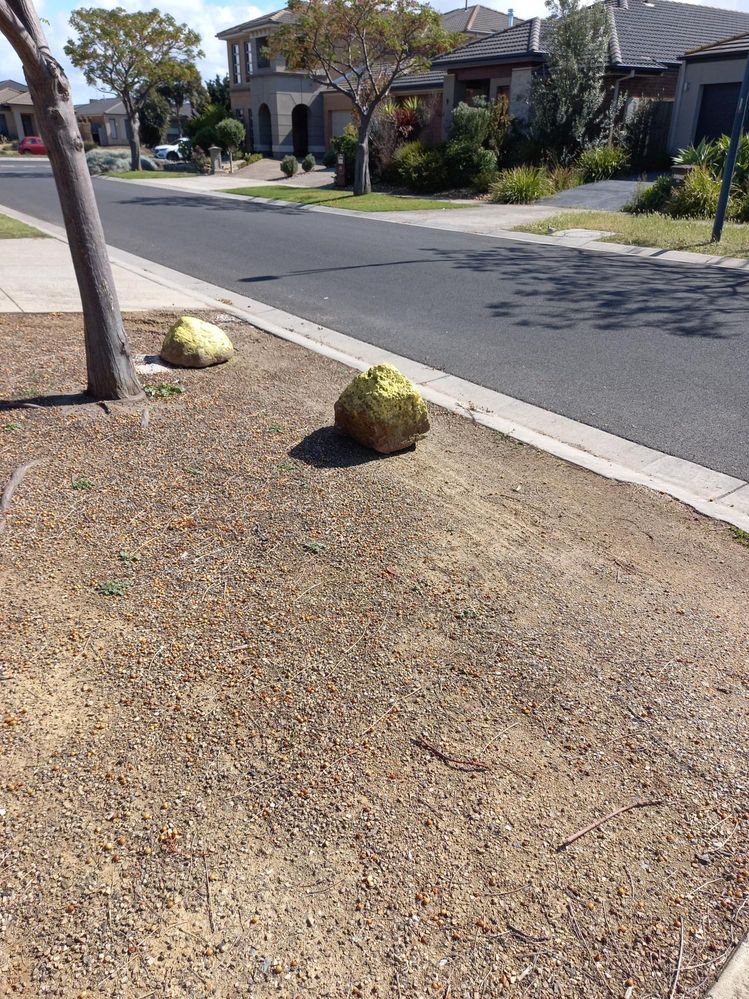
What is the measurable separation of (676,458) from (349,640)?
3.01 metres

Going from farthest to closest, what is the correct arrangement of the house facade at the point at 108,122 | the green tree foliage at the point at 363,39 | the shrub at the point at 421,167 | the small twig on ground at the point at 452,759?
the house facade at the point at 108,122
the shrub at the point at 421,167
the green tree foliage at the point at 363,39
the small twig on ground at the point at 452,759

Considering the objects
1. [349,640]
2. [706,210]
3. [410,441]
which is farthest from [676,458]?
[706,210]

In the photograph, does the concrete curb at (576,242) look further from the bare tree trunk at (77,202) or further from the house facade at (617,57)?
the bare tree trunk at (77,202)

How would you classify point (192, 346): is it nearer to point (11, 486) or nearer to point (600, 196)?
point (11, 486)

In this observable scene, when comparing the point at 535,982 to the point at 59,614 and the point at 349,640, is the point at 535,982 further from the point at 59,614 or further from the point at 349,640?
the point at 59,614

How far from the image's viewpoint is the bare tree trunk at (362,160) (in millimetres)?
23688

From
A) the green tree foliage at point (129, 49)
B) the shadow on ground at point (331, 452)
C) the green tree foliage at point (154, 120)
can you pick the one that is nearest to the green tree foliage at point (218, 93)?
the green tree foliage at point (154, 120)

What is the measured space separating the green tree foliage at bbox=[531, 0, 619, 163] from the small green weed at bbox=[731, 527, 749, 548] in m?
24.0

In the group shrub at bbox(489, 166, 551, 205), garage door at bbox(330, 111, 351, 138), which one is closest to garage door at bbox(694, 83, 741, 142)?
shrub at bbox(489, 166, 551, 205)

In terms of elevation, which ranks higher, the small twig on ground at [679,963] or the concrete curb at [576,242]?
the concrete curb at [576,242]

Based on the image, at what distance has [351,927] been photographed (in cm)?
213

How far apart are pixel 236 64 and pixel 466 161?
98.2ft

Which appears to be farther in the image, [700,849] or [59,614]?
[59,614]

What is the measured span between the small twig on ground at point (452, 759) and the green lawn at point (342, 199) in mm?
20398
